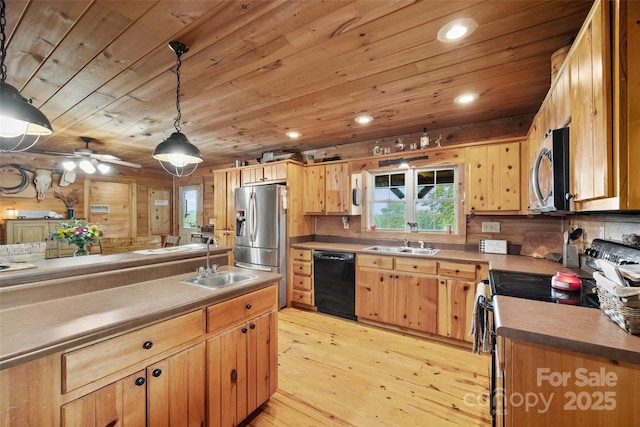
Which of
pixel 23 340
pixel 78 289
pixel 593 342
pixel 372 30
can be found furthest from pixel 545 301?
pixel 78 289

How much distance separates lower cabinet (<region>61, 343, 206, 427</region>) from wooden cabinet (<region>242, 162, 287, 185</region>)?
9.25 feet

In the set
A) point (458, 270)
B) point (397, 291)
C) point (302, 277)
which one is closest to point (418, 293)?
point (397, 291)

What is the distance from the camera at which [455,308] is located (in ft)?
8.96

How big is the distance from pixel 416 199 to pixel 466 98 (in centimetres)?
138

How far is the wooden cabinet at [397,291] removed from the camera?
9.40 feet

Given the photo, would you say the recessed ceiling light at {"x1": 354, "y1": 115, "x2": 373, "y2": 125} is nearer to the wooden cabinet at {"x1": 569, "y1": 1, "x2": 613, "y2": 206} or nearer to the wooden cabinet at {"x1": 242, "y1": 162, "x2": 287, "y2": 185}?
the wooden cabinet at {"x1": 242, "y1": 162, "x2": 287, "y2": 185}

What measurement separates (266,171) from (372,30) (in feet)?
9.38

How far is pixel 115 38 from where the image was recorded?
5.18 feet

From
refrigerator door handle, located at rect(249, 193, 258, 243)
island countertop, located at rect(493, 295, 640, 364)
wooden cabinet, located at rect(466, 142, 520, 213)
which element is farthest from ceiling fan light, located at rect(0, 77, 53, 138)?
wooden cabinet, located at rect(466, 142, 520, 213)

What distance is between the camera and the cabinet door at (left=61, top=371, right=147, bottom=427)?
990 mm

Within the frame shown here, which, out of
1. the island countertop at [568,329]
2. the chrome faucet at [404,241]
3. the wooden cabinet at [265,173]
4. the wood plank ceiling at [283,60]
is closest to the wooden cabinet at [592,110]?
the wood plank ceiling at [283,60]

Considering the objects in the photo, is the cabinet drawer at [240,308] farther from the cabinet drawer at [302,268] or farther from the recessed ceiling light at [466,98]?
the recessed ceiling light at [466,98]

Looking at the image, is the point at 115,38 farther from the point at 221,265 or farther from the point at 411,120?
the point at 411,120

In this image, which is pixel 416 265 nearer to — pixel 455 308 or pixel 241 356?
pixel 455 308
